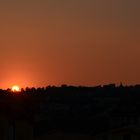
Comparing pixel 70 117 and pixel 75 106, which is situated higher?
pixel 75 106

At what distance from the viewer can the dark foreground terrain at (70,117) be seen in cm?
4900

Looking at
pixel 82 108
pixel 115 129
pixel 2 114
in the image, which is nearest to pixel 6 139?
pixel 2 114

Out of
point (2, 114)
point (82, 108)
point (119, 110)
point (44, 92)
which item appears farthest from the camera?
point (44, 92)

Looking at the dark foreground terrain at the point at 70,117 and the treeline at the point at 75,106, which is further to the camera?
the treeline at the point at 75,106

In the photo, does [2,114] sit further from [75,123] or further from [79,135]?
[75,123]

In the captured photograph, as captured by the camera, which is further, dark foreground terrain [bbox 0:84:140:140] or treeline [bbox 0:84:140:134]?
treeline [bbox 0:84:140:134]

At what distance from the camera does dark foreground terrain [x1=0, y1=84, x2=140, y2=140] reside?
49.0 meters

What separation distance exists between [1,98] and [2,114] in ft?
A: 8.18

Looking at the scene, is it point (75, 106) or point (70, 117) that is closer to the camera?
point (70, 117)

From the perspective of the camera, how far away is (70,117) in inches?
4508

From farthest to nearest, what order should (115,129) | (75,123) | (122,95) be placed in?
(122,95), (75,123), (115,129)

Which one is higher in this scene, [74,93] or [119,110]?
[74,93]

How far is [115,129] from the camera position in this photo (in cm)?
7700

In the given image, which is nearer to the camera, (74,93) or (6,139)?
(6,139)
